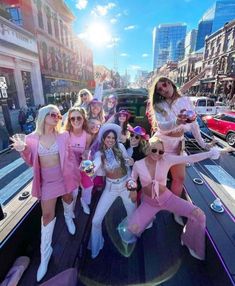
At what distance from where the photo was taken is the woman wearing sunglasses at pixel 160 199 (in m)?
2.31

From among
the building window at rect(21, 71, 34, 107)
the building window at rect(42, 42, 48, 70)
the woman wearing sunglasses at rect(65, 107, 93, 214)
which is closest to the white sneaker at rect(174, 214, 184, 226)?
the woman wearing sunglasses at rect(65, 107, 93, 214)

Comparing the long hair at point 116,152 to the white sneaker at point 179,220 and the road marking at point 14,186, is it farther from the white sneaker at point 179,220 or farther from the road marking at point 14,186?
the road marking at point 14,186

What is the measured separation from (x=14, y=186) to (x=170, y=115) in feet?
→ 16.1

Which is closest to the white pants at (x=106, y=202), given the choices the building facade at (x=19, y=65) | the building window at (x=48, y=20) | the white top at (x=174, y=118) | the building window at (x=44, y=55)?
the white top at (x=174, y=118)

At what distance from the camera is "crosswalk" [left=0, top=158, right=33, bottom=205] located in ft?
15.8

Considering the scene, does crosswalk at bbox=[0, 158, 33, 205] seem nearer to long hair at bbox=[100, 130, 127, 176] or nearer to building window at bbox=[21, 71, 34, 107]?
long hair at bbox=[100, 130, 127, 176]

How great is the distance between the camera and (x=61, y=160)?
2.28 metres

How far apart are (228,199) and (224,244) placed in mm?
1572

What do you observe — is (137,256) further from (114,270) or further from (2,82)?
Answer: (2,82)

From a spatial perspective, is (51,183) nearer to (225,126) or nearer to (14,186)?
(14,186)

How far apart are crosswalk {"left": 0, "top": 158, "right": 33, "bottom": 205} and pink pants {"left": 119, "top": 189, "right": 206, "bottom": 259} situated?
3.57 m

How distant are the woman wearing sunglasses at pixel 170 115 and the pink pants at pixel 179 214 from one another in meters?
0.44

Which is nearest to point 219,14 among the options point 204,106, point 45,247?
point 204,106

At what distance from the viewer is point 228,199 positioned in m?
3.58
